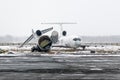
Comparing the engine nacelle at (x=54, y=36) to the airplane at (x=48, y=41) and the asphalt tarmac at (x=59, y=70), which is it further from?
the asphalt tarmac at (x=59, y=70)

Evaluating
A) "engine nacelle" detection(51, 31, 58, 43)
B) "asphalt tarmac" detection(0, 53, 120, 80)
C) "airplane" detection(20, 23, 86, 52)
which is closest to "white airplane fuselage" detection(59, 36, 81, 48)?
"airplane" detection(20, 23, 86, 52)

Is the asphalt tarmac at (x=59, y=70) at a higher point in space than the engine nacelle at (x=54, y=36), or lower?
lower

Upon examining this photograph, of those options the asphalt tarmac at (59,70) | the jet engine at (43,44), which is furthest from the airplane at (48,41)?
the asphalt tarmac at (59,70)

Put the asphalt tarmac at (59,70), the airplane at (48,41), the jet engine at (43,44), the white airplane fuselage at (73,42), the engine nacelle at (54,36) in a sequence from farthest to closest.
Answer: the engine nacelle at (54,36) → the white airplane fuselage at (73,42) → the airplane at (48,41) → the jet engine at (43,44) → the asphalt tarmac at (59,70)

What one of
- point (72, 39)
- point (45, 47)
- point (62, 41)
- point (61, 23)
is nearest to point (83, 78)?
point (45, 47)

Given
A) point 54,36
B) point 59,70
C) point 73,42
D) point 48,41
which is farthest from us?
point 54,36

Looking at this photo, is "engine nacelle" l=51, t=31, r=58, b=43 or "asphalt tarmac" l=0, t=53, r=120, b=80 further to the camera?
"engine nacelle" l=51, t=31, r=58, b=43

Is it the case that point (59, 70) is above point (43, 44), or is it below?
below

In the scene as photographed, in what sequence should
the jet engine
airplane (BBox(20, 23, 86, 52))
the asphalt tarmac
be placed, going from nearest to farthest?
the asphalt tarmac, the jet engine, airplane (BBox(20, 23, 86, 52))

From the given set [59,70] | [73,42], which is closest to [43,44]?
[73,42]

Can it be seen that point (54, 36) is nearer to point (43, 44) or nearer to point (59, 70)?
point (43, 44)

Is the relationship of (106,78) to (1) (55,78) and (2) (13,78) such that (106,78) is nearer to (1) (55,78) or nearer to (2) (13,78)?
(1) (55,78)

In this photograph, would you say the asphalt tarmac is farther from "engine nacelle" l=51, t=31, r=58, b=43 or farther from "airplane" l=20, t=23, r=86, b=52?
"engine nacelle" l=51, t=31, r=58, b=43

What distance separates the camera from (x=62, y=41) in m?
69.2
